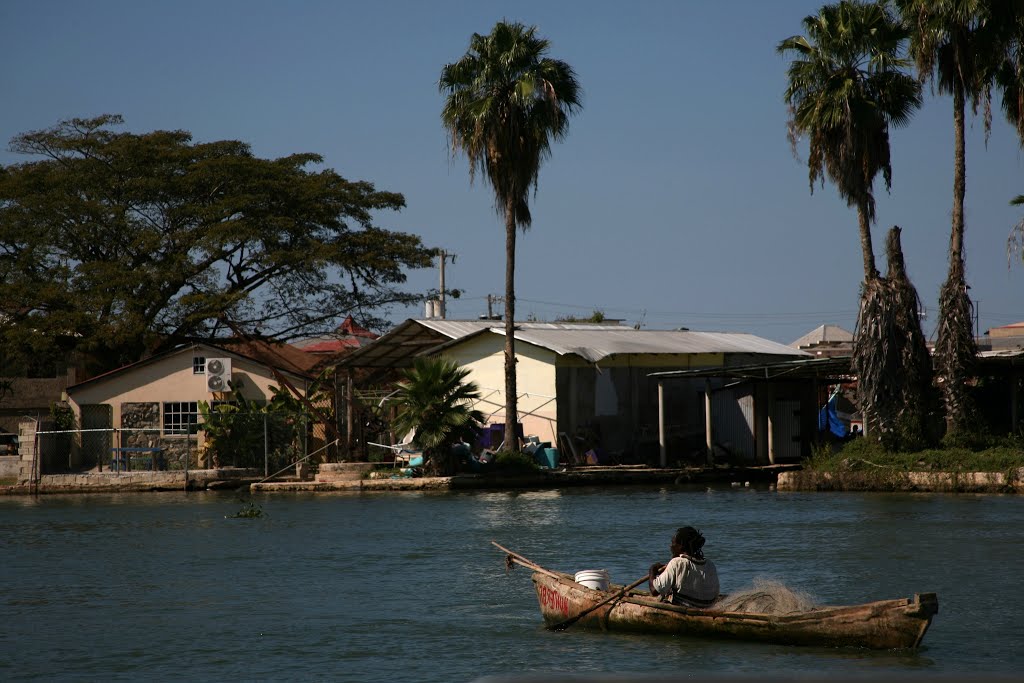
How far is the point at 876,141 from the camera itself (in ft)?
124

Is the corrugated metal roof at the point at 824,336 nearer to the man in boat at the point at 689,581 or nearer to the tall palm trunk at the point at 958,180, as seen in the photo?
the tall palm trunk at the point at 958,180

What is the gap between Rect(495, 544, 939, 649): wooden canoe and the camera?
12.2 m

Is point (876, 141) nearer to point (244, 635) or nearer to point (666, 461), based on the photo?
point (666, 461)

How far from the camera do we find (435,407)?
3603cm

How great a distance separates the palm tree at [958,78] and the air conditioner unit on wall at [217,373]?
23.5 m

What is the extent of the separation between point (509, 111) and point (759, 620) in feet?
97.0

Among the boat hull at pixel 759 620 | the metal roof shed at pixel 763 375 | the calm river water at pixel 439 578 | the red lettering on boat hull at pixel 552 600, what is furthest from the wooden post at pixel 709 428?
the boat hull at pixel 759 620

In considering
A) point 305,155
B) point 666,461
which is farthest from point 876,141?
point 305,155

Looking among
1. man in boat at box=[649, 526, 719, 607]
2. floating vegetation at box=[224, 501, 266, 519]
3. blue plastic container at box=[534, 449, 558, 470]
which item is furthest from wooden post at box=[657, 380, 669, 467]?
man in boat at box=[649, 526, 719, 607]

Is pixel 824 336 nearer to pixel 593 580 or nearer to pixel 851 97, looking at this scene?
pixel 851 97

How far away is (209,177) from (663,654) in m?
41.6

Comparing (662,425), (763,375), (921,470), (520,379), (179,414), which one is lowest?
(921,470)

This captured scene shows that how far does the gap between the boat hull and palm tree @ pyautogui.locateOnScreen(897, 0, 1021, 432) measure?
21.0m

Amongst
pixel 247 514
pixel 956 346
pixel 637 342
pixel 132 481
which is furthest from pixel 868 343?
pixel 132 481
